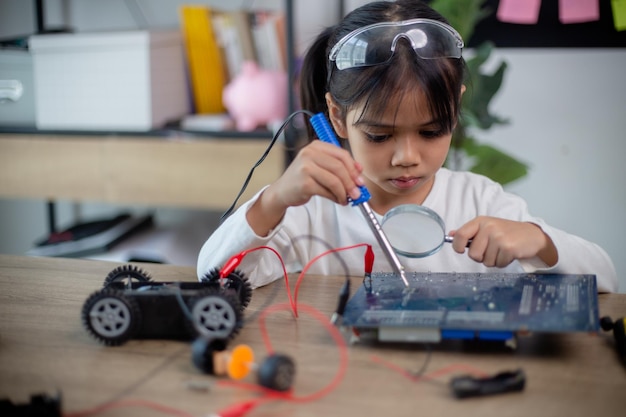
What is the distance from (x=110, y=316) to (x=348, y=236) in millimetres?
593

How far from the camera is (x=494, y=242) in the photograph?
0.98 meters

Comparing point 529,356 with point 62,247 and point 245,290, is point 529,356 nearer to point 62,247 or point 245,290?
point 245,290

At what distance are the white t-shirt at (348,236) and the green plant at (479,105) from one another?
738 mm

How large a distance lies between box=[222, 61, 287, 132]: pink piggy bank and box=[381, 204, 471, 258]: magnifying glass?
128cm

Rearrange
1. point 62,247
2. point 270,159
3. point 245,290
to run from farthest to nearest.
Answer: point 62,247 → point 270,159 → point 245,290

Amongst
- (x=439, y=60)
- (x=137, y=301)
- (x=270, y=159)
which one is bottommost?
(x=270, y=159)

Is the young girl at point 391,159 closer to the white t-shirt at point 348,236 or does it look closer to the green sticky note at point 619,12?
the white t-shirt at point 348,236

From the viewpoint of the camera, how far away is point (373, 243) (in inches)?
51.8

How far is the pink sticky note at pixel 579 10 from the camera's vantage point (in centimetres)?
226

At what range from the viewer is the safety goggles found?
1.08 metres

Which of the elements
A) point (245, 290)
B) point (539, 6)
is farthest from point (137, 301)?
point (539, 6)

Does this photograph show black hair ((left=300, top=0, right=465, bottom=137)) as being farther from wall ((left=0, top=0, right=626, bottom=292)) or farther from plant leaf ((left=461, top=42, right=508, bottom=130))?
wall ((left=0, top=0, right=626, bottom=292))

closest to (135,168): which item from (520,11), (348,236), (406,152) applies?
(348,236)

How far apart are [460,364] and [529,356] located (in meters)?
0.08
